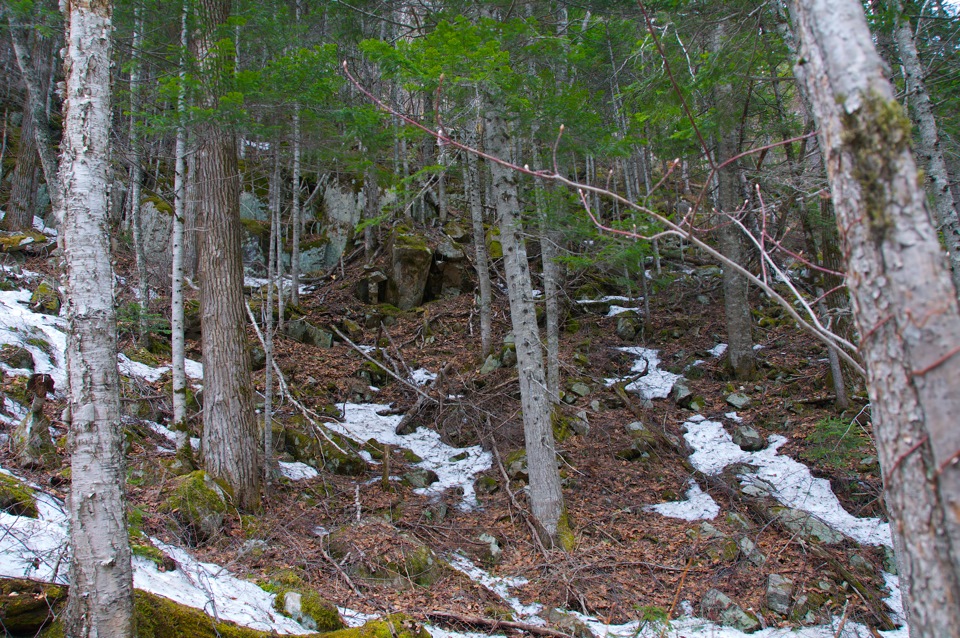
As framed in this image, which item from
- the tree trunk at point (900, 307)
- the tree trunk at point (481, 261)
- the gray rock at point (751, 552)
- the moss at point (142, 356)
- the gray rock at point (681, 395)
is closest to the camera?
the tree trunk at point (900, 307)

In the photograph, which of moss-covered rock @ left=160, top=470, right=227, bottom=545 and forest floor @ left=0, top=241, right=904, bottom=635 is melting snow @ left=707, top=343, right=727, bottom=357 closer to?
forest floor @ left=0, top=241, right=904, bottom=635

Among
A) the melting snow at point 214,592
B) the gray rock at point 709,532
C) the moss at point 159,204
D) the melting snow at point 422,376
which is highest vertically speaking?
the moss at point 159,204

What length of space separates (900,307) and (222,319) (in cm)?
639

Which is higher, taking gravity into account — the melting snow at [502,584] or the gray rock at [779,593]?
the melting snow at [502,584]

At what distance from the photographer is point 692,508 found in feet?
23.5

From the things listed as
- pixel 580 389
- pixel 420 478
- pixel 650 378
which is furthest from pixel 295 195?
pixel 650 378

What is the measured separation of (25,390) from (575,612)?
6.70 meters

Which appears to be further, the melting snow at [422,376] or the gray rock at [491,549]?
the melting snow at [422,376]

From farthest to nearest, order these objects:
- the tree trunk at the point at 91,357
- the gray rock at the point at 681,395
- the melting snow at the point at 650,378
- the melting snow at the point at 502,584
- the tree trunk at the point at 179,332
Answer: the melting snow at the point at 650,378, the gray rock at the point at 681,395, the tree trunk at the point at 179,332, the melting snow at the point at 502,584, the tree trunk at the point at 91,357

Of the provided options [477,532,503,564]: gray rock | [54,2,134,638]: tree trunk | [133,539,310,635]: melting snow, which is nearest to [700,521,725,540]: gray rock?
[477,532,503,564]: gray rock

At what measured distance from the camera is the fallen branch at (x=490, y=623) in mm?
4559

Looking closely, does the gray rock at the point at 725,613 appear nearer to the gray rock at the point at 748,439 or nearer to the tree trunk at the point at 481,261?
the gray rock at the point at 748,439

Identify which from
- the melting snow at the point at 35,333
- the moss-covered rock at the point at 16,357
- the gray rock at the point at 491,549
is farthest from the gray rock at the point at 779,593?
the moss-covered rock at the point at 16,357

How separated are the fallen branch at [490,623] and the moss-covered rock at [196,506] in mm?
2544
